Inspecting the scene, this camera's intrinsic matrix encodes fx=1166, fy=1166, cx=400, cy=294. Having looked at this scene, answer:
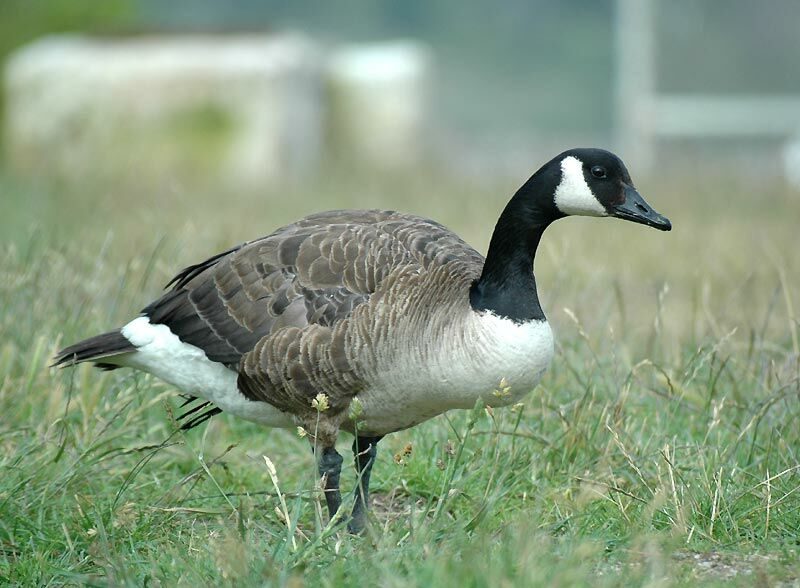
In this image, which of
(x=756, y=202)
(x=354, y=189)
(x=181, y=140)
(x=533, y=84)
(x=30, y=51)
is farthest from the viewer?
(x=533, y=84)

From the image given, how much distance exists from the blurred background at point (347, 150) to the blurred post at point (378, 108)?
1.2 inches

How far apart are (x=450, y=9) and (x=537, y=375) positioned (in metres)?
24.0

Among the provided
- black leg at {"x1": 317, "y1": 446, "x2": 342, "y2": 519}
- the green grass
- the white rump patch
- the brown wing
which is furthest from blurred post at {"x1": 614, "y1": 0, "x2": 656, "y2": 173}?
black leg at {"x1": 317, "y1": 446, "x2": 342, "y2": 519}

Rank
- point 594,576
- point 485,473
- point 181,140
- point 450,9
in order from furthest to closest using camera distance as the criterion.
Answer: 1. point 450,9
2. point 181,140
3. point 485,473
4. point 594,576

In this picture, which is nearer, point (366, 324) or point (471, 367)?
point (471, 367)

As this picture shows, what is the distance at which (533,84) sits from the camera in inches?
988

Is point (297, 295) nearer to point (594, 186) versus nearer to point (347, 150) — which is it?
point (594, 186)

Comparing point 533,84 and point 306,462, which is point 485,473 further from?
point 533,84

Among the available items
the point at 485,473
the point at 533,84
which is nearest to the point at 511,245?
the point at 485,473

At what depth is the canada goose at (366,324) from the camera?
13.3 feet

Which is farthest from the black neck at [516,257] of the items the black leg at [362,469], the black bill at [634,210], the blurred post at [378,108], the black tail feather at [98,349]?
the blurred post at [378,108]

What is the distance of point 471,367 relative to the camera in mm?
3984

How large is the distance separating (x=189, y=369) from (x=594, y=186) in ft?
5.58

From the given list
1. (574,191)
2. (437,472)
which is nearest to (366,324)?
(437,472)
